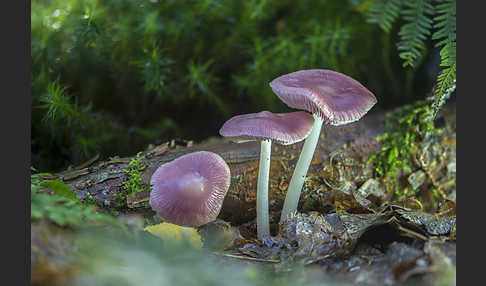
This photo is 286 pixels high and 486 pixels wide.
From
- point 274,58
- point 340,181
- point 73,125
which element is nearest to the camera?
point 340,181

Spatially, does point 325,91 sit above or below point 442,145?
above

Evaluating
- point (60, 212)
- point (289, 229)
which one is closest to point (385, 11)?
point (289, 229)

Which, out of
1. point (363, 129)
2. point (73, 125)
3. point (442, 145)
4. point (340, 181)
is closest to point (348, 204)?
point (340, 181)

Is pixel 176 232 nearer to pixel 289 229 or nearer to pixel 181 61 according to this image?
pixel 289 229

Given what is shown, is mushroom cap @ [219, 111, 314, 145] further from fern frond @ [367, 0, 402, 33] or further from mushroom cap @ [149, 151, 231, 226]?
fern frond @ [367, 0, 402, 33]

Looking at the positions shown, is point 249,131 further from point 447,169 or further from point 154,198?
point 447,169

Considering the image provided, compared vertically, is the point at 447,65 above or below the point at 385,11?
below

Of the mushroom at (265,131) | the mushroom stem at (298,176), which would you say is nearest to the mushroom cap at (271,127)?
the mushroom at (265,131)
